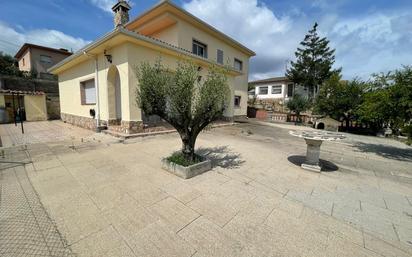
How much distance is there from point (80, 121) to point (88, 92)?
77.7 inches

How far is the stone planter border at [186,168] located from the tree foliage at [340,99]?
42.2 ft

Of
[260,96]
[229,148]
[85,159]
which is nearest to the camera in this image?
[85,159]

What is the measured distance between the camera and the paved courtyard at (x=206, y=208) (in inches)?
77.7

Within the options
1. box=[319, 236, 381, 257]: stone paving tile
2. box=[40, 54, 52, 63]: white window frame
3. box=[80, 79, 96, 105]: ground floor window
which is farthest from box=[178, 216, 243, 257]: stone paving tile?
box=[40, 54, 52, 63]: white window frame

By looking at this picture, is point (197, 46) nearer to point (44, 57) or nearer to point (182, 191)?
point (182, 191)

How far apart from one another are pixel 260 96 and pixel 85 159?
101 ft

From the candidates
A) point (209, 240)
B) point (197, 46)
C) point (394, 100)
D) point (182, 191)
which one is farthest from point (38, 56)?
point (394, 100)

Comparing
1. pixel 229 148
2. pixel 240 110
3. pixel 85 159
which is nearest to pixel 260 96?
pixel 240 110

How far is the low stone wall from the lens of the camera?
9.13 meters

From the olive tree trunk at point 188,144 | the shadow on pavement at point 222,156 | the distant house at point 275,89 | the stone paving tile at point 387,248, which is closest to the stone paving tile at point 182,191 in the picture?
the olive tree trunk at point 188,144

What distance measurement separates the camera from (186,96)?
3562mm

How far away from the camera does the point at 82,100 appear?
9.97m

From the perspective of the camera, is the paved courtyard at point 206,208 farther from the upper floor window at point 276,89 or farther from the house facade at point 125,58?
the upper floor window at point 276,89

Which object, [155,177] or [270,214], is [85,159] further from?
[270,214]
